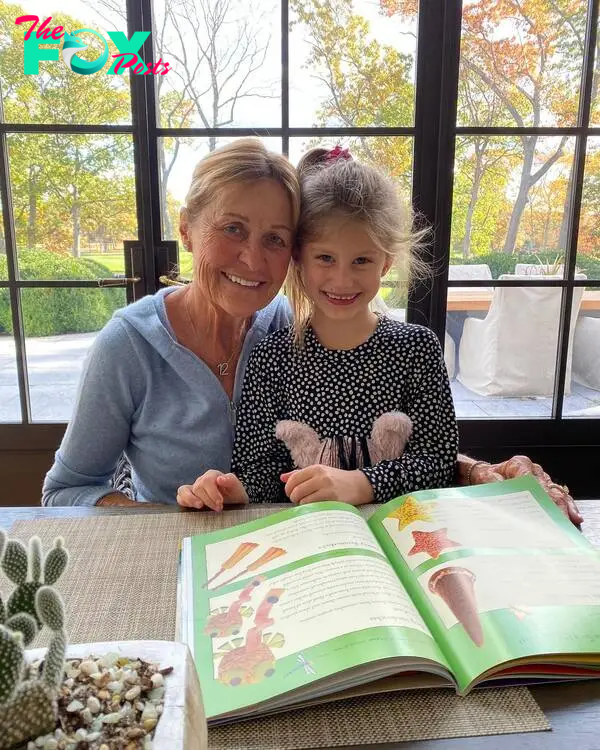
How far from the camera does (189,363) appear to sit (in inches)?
44.8

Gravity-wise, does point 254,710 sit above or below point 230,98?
below

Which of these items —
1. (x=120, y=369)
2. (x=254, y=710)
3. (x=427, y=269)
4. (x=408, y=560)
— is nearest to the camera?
(x=254, y=710)

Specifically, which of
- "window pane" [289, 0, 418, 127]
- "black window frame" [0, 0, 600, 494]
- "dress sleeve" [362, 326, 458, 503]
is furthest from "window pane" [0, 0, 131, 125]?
"dress sleeve" [362, 326, 458, 503]

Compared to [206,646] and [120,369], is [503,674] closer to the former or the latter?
[206,646]

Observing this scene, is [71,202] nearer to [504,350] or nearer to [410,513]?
[504,350]

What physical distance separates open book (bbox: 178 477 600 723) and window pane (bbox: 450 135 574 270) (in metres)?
1.58

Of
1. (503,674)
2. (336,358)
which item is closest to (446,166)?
(336,358)

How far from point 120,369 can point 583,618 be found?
2.80 feet

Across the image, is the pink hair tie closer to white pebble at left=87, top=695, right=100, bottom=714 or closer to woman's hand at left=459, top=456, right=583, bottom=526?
woman's hand at left=459, top=456, right=583, bottom=526

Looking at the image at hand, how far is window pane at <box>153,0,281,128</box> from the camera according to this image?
1.98 meters

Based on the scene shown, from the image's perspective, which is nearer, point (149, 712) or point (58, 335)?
point (149, 712)

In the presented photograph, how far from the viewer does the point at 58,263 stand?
2.13 meters

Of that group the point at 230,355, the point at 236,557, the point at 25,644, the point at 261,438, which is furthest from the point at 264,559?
the point at 230,355

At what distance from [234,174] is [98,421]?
0.52 m
